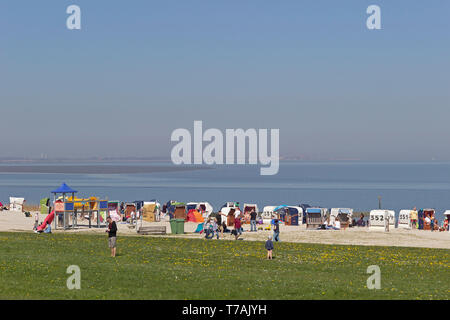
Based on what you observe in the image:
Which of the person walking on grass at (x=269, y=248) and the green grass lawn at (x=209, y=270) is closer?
the green grass lawn at (x=209, y=270)

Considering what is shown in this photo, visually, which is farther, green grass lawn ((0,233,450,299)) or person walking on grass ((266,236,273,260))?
person walking on grass ((266,236,273,260))

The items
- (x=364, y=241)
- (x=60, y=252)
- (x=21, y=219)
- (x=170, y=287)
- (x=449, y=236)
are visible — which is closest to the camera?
(x=170, y=287)

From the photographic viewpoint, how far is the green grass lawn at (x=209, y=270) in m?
19.6

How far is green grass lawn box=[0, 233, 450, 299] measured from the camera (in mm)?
19609

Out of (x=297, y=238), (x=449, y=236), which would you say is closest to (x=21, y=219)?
(x=297, y=238)

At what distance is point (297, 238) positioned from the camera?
4341cm

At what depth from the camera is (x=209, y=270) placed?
25281 millimetres

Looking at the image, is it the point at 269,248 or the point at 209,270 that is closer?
the point at 209,270

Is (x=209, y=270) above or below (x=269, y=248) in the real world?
below
